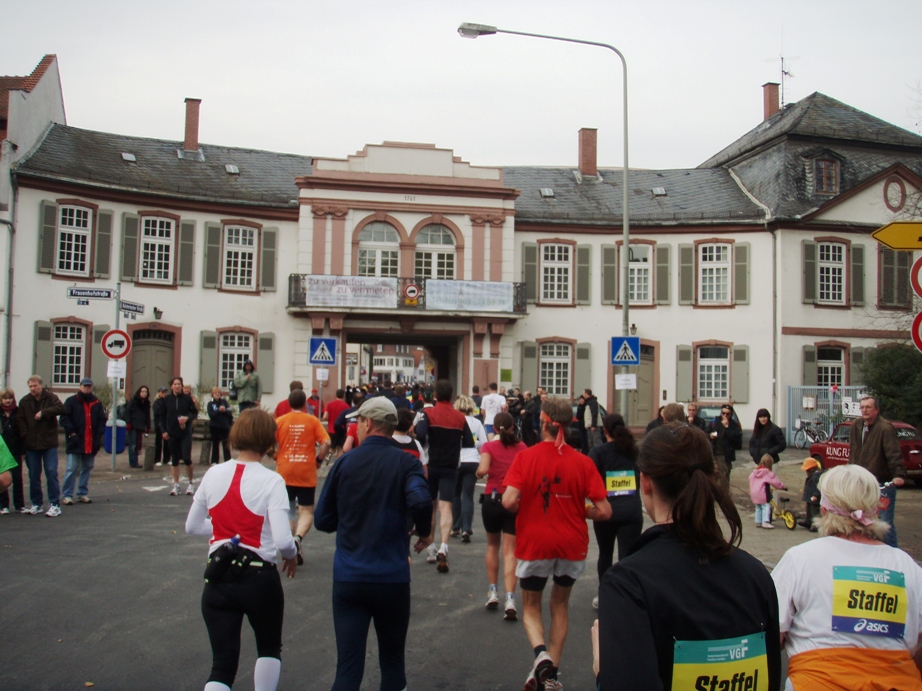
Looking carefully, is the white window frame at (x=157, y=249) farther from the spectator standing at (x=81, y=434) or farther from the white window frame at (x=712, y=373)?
the white window frame at (x=712, y=373)

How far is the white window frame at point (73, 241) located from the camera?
27.3 m

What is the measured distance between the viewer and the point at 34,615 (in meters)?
7.25

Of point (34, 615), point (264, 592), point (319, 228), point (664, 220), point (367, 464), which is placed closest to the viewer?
point (264, 592)

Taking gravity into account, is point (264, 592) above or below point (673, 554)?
below

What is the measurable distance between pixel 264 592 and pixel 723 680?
2789 mm

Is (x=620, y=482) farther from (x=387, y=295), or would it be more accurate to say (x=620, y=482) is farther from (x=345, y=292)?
(x=345, y=292)

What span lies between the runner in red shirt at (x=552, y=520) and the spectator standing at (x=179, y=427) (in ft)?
31.5

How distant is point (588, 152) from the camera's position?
116ft

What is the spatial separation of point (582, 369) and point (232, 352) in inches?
469

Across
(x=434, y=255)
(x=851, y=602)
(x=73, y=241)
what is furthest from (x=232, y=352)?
(x=851, y=602)

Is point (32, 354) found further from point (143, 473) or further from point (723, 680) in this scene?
point (723, 680)

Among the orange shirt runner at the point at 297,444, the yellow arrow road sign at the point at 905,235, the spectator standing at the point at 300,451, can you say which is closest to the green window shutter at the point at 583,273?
the spectator standing at the point at 300,451

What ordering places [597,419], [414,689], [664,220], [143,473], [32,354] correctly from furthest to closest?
[664,220]
[32,354]
[597,419]
[143,473]
[414,689]

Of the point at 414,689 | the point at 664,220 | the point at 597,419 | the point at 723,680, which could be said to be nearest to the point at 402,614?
the point at 414,689
